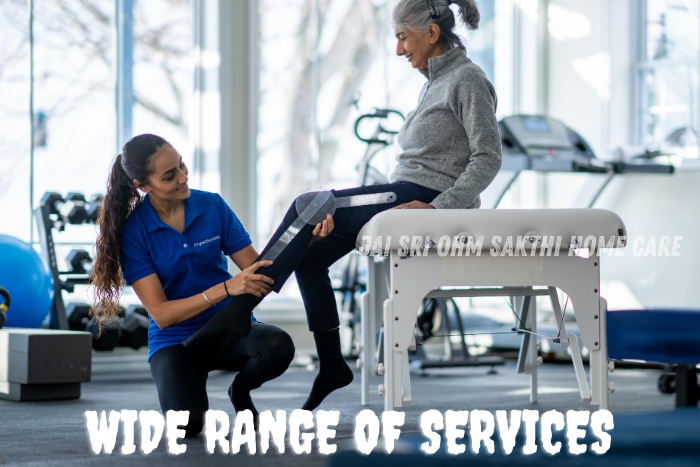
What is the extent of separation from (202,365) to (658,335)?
4.71ft

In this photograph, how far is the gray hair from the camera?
2.99 m

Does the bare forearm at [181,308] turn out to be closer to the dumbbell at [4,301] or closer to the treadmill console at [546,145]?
the dumbbell at [4,301]

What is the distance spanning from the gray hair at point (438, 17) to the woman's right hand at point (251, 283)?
0.88 meters

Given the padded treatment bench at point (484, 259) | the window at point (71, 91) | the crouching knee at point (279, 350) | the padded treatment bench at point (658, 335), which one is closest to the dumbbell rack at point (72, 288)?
the window at point (71, 91)

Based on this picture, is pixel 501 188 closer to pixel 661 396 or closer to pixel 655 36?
pixel 655 36

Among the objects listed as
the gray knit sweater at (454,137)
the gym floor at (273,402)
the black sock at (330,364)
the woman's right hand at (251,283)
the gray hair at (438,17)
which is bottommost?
the gym floor at (273,402)

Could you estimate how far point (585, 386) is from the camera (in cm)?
294

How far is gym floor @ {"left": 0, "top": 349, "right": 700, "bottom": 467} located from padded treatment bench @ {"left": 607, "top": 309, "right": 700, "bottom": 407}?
13 cm

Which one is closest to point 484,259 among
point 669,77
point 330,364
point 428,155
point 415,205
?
point 415,205

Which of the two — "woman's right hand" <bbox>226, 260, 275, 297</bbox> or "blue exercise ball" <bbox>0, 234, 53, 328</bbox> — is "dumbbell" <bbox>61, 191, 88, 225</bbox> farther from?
"woman's right hand" <bbox>226, 260, 275, 297</bbox>

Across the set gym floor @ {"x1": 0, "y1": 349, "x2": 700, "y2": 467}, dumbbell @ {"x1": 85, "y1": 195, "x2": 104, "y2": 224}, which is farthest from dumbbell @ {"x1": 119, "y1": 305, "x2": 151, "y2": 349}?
dumbbell @ {"x1": 85, "y1": 195, "x2": 104, "y2": 224}

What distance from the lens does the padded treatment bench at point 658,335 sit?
1.81 metres

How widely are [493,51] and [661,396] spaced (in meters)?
3.40

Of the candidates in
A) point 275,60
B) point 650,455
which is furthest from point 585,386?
point 275,60
